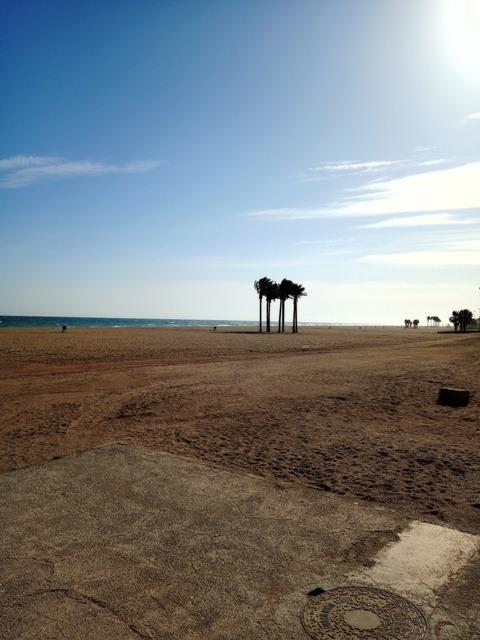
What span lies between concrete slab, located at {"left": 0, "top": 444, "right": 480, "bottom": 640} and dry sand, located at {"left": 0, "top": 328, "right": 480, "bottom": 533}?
3.17 ft

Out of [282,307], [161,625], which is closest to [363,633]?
[161,625]

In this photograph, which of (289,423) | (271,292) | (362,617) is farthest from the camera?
(271,292)

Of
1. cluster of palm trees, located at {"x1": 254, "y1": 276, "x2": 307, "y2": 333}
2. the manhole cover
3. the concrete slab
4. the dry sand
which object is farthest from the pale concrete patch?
cluster of palm trees, located at {"x1": 254, "y1": 276, "x2": 307, "y2": 333}

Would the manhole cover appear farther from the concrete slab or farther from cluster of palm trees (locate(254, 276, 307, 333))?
cluster of palm trees (locate(254, 276, 307, 333))

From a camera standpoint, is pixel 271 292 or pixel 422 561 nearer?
pixel 422 561

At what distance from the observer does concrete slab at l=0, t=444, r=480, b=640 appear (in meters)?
3.39

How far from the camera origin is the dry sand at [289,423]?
6602 millimetres

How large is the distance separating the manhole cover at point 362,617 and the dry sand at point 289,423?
77.1 inches

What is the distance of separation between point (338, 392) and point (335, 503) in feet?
25.7

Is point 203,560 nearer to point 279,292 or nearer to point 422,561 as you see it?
point 422,561

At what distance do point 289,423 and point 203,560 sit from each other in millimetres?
5901

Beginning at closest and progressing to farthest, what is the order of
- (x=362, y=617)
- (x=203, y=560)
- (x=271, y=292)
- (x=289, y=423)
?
(x=362, y=617) < (x=203, y=560) < (x=289, y=423) < (x=271, y=292)

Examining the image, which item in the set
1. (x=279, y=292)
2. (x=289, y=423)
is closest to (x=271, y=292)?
(x=279, y=292)

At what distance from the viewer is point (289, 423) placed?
32.6 ft
